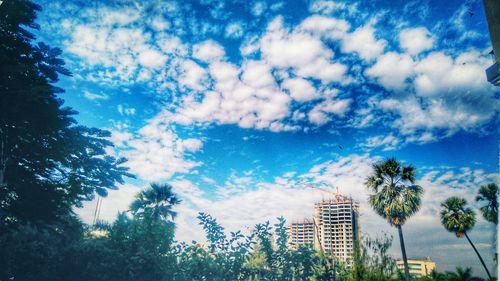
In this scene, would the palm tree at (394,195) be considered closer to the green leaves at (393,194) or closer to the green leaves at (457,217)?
the green leaves at (393,194)

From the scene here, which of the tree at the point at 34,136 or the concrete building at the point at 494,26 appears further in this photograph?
the tree at the point at 34,136

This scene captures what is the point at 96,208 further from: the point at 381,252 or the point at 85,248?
the point at 381,252

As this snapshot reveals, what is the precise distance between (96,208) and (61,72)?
226 ft

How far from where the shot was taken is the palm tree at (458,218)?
1013 inches

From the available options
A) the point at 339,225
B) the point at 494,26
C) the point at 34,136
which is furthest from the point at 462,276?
the point at 339,225

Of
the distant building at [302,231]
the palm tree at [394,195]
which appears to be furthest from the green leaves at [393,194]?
the distant building at [302,231]

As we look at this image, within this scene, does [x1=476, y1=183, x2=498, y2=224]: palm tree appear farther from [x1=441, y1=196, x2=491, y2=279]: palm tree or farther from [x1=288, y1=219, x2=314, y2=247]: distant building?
[x1=288, y1=219, x2=314, y2=247]: distant building

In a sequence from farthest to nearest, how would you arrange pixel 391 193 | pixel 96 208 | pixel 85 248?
1. pixel 96 208
2. pixel 391 193
3. pixel 85 248

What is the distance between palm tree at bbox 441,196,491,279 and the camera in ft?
84.4

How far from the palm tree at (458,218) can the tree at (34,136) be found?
113ft

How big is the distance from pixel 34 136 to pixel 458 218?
3838 centimetres

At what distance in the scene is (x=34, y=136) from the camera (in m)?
14.2

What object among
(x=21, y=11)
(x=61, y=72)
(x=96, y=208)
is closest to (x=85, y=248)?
(x=61, y=72)

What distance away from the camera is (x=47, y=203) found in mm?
14523
